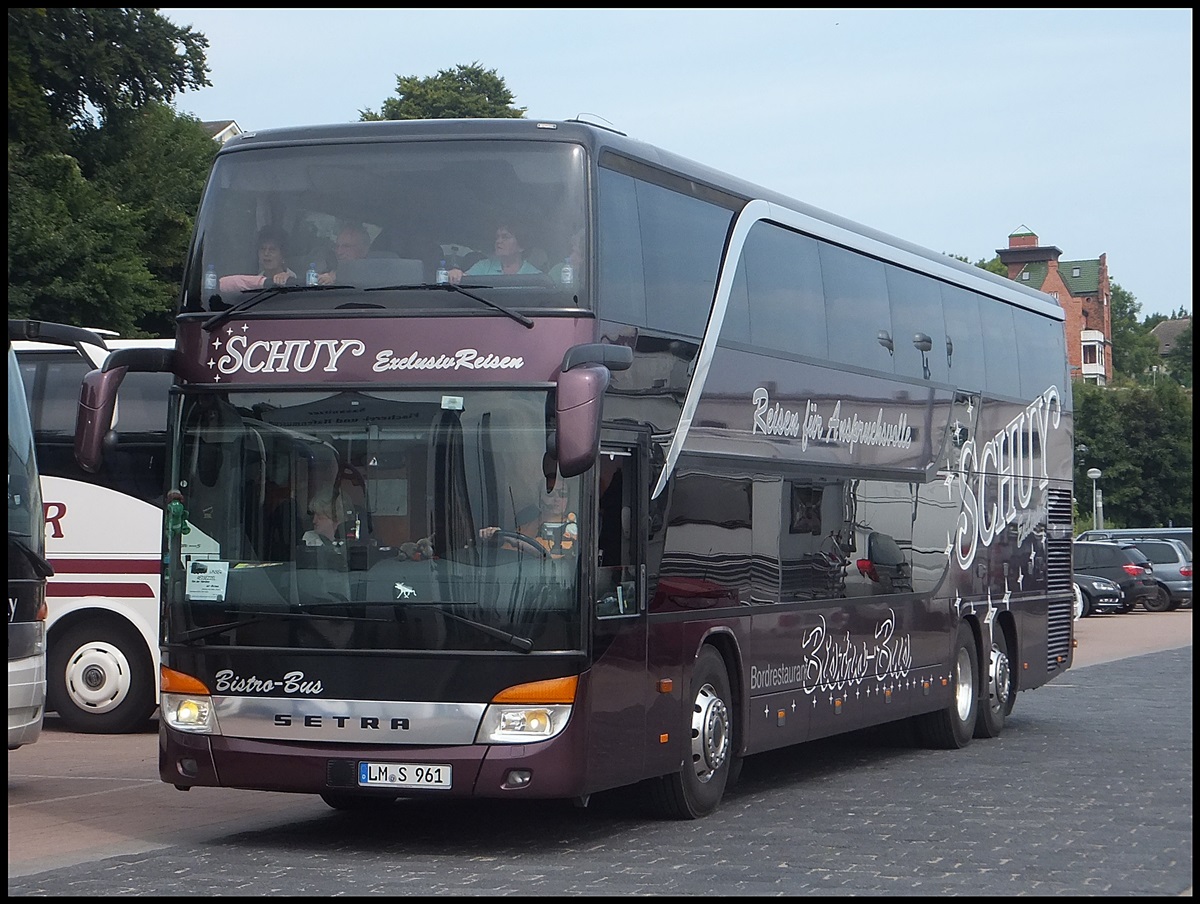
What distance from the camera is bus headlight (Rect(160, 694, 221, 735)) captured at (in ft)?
35.7

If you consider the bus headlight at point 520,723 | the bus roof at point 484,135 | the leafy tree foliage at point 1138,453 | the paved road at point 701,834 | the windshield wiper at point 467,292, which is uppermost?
the leafy tree foliage at point 1138,453

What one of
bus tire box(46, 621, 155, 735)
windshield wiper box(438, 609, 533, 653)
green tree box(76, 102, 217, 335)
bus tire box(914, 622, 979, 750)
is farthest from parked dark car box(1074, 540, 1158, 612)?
windshield wiper box(438, 609, 533, 653)

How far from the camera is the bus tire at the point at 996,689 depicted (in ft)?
59.1

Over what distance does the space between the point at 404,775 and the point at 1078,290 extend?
139951 millimetres

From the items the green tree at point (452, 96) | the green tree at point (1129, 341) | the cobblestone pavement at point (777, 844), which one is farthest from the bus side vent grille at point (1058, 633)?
the green tree at point (1129, 341)

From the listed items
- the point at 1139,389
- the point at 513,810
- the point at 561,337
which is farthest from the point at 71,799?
the point at 1139,389

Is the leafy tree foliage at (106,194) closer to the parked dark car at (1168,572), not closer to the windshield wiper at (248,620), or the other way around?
the windshield wiper at (248,620)

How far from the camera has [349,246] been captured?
11.0m

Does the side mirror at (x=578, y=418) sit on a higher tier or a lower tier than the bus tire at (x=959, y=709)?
higher

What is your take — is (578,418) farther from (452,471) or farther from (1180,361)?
(1180,361)

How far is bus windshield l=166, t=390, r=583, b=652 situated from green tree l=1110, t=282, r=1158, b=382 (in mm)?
130977

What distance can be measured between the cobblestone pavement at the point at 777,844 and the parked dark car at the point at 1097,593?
1263 inches

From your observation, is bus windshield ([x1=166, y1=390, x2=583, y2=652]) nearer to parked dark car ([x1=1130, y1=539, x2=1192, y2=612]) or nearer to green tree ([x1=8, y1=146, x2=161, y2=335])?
green tree ([x1=8, y1=146, x2=161, y2=335])

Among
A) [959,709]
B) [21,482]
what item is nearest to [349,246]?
[21,482]
